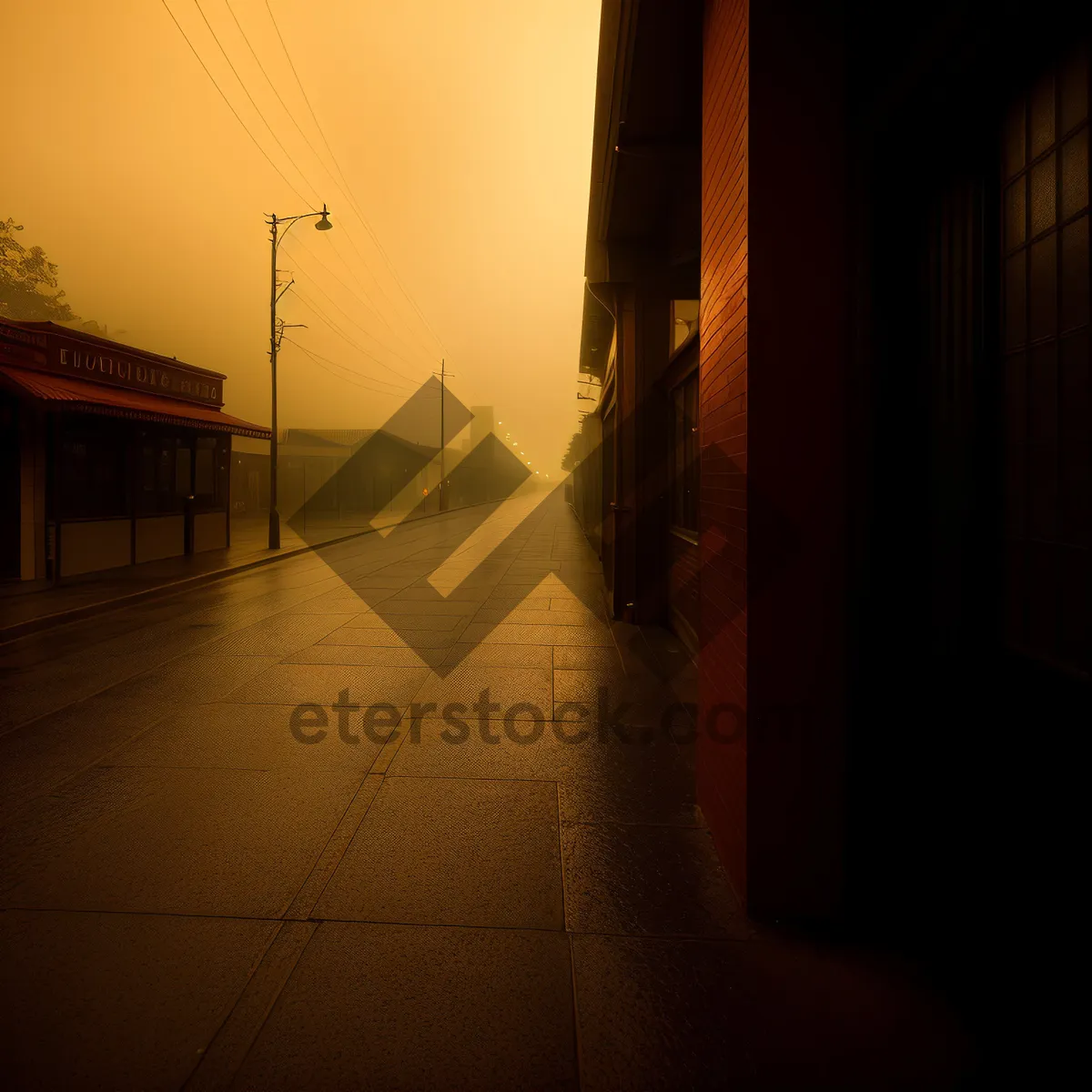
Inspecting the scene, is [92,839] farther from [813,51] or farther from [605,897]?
[813,51]

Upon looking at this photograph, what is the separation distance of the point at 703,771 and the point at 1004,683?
171cm

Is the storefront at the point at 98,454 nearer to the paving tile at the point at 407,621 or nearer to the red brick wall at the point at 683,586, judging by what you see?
the paving tile at the point at 407,621

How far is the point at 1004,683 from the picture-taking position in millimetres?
2299

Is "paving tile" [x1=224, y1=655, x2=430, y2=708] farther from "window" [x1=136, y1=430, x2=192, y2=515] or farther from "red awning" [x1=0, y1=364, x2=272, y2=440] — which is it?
"window" [x1=136, y1=430, x2=192, y2=515]

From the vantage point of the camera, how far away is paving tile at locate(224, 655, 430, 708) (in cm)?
577

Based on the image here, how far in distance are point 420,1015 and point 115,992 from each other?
1083mm

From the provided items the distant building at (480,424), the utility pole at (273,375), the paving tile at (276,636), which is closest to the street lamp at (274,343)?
the utility pole at (273,375)

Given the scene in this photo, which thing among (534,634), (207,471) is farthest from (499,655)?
(207,471)

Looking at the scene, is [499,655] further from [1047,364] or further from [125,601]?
[125,601]

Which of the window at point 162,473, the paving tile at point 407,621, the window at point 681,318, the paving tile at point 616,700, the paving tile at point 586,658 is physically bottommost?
the paving tile at point 616,700

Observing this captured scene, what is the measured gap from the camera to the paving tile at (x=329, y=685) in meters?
5.77

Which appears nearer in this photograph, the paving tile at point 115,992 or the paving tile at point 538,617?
the paving tile at point 115,992

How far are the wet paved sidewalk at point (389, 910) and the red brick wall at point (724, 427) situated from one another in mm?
445

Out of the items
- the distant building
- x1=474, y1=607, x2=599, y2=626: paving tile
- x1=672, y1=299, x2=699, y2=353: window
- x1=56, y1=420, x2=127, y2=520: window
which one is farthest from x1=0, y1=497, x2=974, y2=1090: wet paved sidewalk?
the distant building
